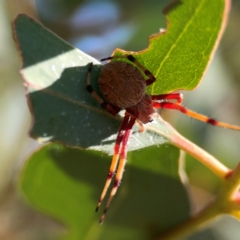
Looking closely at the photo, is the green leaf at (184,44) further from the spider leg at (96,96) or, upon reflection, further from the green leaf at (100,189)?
the green leaf at (100,189)

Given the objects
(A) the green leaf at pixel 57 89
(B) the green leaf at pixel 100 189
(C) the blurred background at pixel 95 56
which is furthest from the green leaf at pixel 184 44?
(C) the blurred background at pixel 95 56

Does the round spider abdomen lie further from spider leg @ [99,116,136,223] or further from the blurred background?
the blurred background

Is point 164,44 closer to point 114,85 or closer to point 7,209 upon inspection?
point 114,85

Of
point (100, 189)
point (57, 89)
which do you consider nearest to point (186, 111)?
point (100, 189)

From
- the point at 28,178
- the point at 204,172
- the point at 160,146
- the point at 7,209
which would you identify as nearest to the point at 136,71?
the point at 160,146

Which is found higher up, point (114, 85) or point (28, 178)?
point (114, 85)
